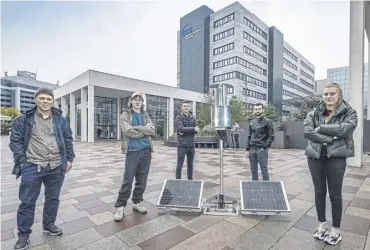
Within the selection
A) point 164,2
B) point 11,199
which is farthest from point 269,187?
point 164,2

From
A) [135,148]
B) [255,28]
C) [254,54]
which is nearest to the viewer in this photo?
[135,148]

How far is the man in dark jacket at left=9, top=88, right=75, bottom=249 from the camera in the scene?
249cm

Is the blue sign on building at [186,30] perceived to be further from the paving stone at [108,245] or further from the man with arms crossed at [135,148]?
the paving stone at [108,245]

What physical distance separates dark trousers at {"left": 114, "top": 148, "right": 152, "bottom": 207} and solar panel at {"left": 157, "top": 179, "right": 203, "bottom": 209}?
1.26ft

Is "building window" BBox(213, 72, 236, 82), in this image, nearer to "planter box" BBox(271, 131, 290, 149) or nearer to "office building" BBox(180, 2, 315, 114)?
"office building" BBox(180, 2, 315, 114)

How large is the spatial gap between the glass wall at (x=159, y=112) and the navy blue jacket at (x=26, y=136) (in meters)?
26.0

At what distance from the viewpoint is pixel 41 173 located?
8.50ft

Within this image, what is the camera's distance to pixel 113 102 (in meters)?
31.7

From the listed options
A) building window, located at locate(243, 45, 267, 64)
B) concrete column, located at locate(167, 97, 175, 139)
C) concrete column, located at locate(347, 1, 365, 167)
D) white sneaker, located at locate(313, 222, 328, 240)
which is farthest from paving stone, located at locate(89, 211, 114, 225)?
building window, located at locate(243, 45, 267, 64)

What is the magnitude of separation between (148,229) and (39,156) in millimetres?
1566

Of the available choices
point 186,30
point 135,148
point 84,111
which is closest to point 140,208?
point 135,148

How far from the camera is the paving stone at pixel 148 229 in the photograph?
2.65 m

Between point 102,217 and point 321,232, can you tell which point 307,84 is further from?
point 102,217

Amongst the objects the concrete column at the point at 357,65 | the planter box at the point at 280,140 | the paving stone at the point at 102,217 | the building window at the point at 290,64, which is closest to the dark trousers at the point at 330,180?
the paving stone at the point at 102,217
